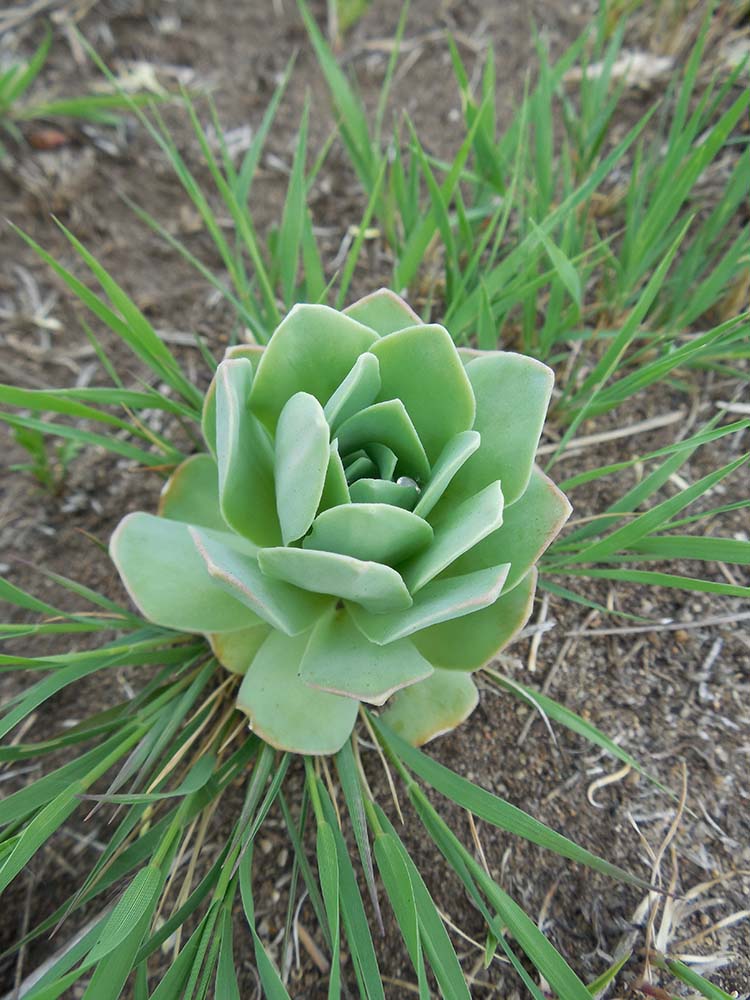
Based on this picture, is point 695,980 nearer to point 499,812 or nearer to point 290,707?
point 499,812

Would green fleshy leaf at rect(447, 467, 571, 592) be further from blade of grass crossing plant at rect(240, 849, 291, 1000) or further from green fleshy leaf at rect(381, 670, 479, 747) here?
blade of grass crossing plant at rect(240, 849, 291, 1000)

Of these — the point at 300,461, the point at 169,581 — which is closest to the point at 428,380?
the point at 300,461

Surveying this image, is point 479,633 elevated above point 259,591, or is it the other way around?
point 259,591

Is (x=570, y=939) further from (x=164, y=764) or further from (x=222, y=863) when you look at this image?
(x=164, y=764)

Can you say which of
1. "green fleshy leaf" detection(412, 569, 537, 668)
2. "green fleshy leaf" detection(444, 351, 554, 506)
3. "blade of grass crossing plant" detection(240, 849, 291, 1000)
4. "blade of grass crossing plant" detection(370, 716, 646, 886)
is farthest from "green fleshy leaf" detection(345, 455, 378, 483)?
"blade of grass crossing plant" detection(240, 849, 291, 1000)

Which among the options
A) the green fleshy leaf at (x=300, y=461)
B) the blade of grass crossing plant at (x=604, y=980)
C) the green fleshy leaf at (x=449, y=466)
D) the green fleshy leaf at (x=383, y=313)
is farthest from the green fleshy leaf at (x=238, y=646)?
the blade of grass crossing plant at (x=604, y=980)

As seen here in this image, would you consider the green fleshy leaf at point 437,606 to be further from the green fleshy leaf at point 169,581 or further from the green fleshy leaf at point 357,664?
the green fleshy leaf at point 169,581
